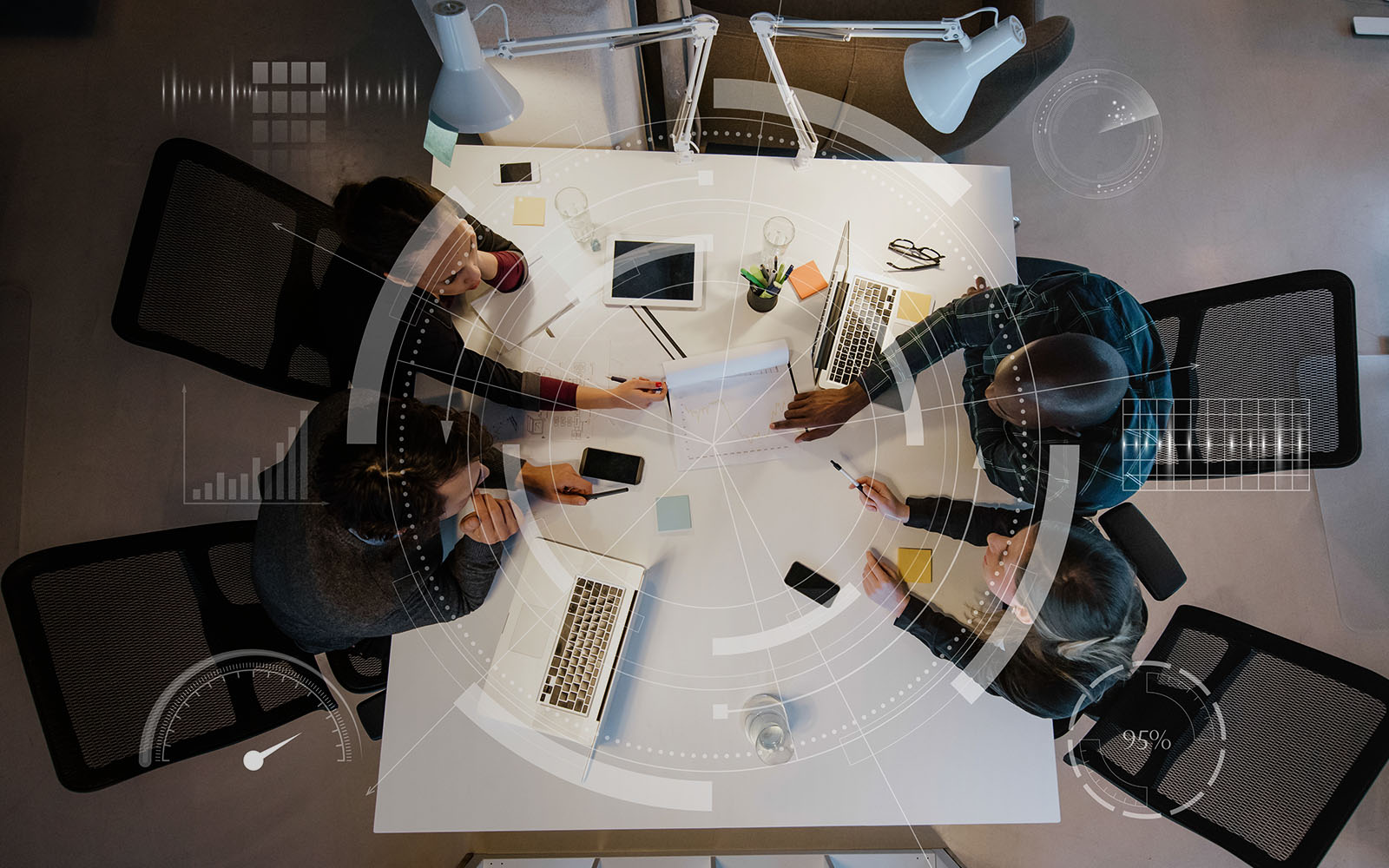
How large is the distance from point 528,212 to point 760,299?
650 millimetres

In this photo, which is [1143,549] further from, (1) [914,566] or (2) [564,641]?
(2) [564,641]

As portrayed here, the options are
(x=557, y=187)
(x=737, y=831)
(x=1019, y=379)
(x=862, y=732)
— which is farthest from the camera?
(x=737, y=831)

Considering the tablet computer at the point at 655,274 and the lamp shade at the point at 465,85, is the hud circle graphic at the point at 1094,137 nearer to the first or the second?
the tablet computer at the point at 655,274

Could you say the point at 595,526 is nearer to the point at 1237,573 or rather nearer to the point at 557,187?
the point at 557,187

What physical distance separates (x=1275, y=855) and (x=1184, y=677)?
394 millimetres

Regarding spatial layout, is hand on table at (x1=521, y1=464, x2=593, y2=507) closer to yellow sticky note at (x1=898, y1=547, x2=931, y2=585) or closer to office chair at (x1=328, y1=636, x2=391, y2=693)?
office chair at (x1=328, y1=636, x2=391, y2=693)

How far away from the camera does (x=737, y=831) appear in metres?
2.37

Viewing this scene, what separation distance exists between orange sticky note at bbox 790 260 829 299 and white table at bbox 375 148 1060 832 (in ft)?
0.08

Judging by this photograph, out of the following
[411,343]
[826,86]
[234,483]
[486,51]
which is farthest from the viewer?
[234,483]

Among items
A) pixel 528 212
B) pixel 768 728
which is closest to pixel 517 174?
pixel 528 212

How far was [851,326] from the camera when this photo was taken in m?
1.72

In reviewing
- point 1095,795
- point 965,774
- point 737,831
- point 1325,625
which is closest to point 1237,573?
point 1325,625

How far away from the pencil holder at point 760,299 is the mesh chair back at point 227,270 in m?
1.03
